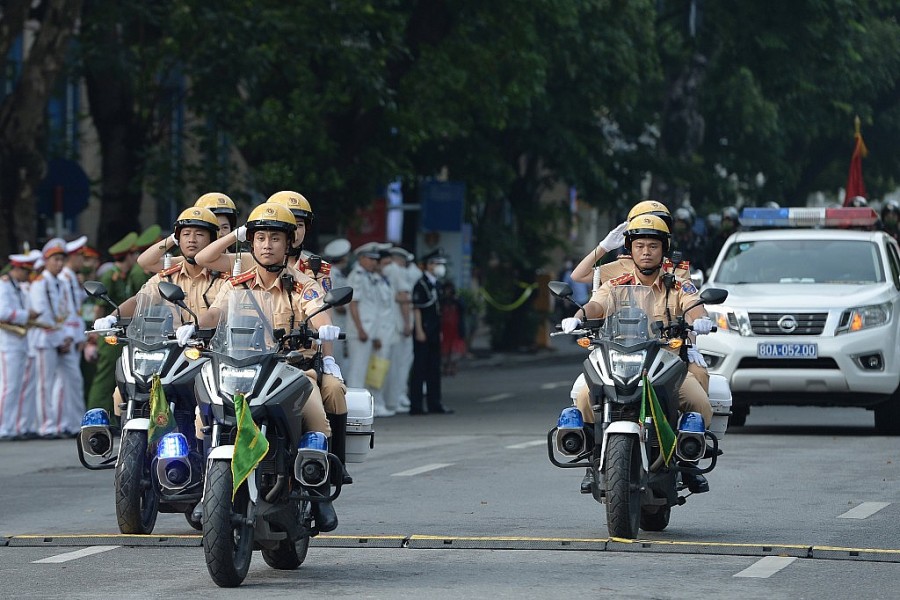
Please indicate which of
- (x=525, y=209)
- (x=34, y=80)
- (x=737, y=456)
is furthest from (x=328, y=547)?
(x=525, y=209)

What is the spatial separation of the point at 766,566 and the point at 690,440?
1.14 m

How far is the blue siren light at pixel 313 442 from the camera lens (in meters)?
9.25

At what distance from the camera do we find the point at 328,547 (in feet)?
34.8

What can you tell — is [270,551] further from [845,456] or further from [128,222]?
[128,222]

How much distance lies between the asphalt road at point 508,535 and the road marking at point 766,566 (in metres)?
0.01

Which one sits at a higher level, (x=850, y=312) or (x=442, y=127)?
(x=442, y=127)

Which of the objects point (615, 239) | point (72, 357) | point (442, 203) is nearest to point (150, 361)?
point (615, 239)

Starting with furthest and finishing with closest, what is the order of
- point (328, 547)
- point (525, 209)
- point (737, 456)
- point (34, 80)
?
point (525, 209)
point (34, 80)
point (737, 456)
point (328, 547)

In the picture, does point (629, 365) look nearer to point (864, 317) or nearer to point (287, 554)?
point (287, 554)

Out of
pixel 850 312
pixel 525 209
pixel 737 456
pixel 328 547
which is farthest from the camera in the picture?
pixel 525 209

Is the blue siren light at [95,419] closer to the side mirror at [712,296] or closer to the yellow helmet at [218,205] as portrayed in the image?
the yellow helmet at [218,205]

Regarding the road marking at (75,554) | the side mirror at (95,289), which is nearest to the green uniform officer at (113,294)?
the side mirror at (95,289)

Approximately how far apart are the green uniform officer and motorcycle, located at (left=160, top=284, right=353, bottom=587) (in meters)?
9.56

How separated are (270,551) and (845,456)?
7.36 metres
